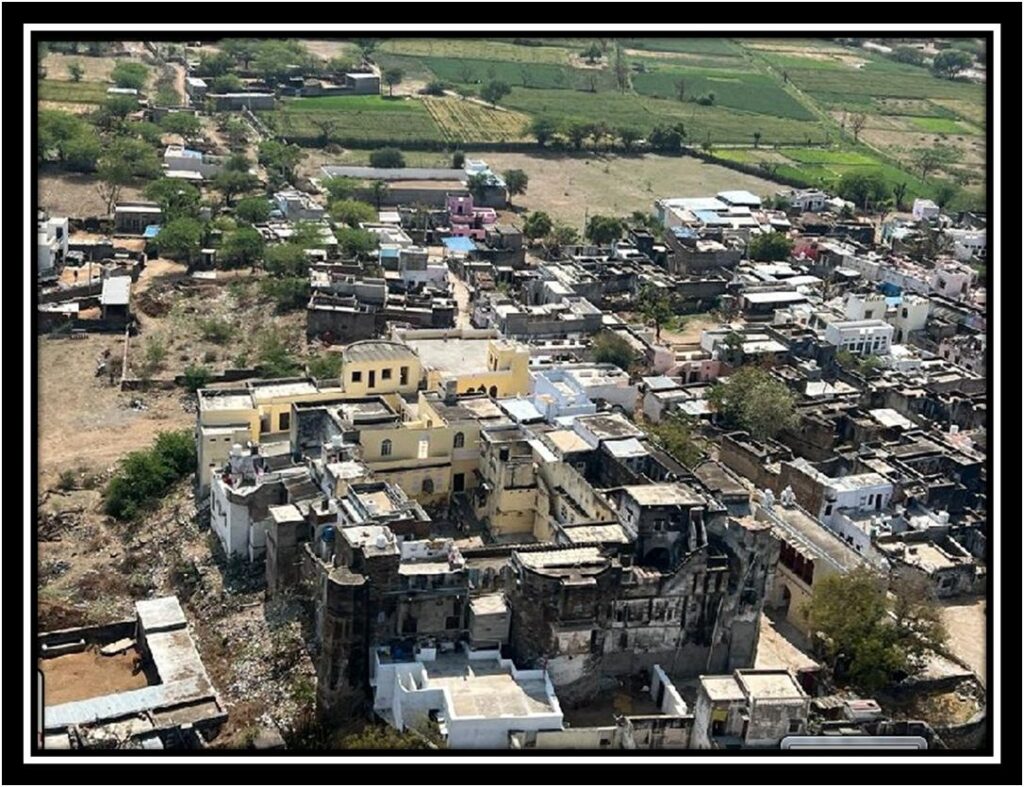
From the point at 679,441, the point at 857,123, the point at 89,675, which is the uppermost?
the point at 857,123

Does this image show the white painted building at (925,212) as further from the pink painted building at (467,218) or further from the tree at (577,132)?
the tree at (577,132)

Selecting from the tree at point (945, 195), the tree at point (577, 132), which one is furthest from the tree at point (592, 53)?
the tree at point (945, 195)

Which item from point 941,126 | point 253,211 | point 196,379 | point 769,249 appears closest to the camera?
point 196,379

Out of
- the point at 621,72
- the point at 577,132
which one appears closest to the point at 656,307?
the point at 577,132

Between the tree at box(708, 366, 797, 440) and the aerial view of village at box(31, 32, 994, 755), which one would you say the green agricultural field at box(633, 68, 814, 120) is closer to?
the aerial view of village at box(31, 32, 994, 755)

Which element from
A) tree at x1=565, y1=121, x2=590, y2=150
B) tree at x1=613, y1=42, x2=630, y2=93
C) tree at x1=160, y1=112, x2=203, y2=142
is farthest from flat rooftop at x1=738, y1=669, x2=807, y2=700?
tree at x1=613, y1=42, x2=630, y2=93

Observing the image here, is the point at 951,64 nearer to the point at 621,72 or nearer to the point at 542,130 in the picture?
the point at 621,72
